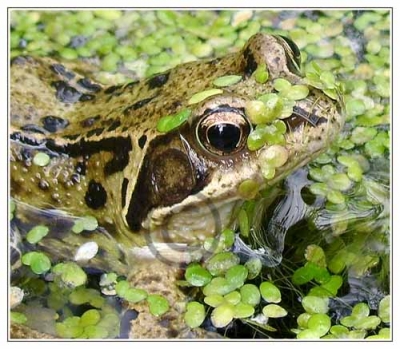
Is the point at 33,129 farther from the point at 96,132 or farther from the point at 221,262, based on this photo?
the point at 221,262

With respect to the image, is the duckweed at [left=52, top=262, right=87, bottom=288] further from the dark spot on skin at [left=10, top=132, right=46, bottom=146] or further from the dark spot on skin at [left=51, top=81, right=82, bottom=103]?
the dark spot on skin at [left=51, top=81, right=82, bottom=103]

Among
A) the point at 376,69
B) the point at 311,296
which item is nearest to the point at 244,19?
the point at 376,69

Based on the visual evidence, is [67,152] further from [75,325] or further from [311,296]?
[311,296]

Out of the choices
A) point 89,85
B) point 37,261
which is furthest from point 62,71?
point 37,261

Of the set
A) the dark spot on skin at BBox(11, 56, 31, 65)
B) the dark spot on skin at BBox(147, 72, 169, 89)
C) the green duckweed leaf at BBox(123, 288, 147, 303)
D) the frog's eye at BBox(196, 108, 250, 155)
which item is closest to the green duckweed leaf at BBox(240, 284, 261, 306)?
the green duckweed leaf at BBox(123, 288, 147, 303)

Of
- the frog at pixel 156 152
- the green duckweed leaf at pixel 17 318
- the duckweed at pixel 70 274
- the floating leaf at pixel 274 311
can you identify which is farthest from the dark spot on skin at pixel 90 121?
the floating leaf at pixel 274 311
